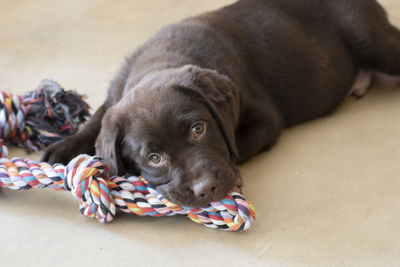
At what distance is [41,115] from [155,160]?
4.05 ft

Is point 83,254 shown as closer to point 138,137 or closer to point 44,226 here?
point 44,226

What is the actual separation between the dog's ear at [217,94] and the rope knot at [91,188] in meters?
0.57

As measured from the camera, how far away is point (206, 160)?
6.86 feet

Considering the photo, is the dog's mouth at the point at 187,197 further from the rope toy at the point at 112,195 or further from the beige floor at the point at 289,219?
the beige floor at the point at 289,219

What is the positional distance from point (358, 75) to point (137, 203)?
205cm

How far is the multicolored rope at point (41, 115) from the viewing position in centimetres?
294

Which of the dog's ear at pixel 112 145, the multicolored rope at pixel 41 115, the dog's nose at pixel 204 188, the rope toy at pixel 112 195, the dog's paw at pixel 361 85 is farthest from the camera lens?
the dog's paw at pixel 361 85

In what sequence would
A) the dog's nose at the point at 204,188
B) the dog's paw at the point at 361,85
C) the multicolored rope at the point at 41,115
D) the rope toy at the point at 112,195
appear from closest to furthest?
the dog's nose at the point at 204,188 < the rope toy at the point at 112,195 < the multicolored rope at the point at 41,115 < the dog's paw at the point at 361,85

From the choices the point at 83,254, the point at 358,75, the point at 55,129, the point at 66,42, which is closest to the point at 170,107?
the point at 83,254

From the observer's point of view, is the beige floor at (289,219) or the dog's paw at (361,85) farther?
the dog's paw at (361,85)

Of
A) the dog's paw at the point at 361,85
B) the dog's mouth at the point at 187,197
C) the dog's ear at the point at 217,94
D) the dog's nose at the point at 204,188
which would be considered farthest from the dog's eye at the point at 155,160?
the dog's paw at the point at 361,85

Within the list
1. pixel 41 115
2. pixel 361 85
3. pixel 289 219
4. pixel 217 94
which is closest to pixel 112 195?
pixel 217 94

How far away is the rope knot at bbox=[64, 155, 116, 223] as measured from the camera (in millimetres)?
2166

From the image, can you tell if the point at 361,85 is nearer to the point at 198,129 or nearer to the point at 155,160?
the point at 198,129
